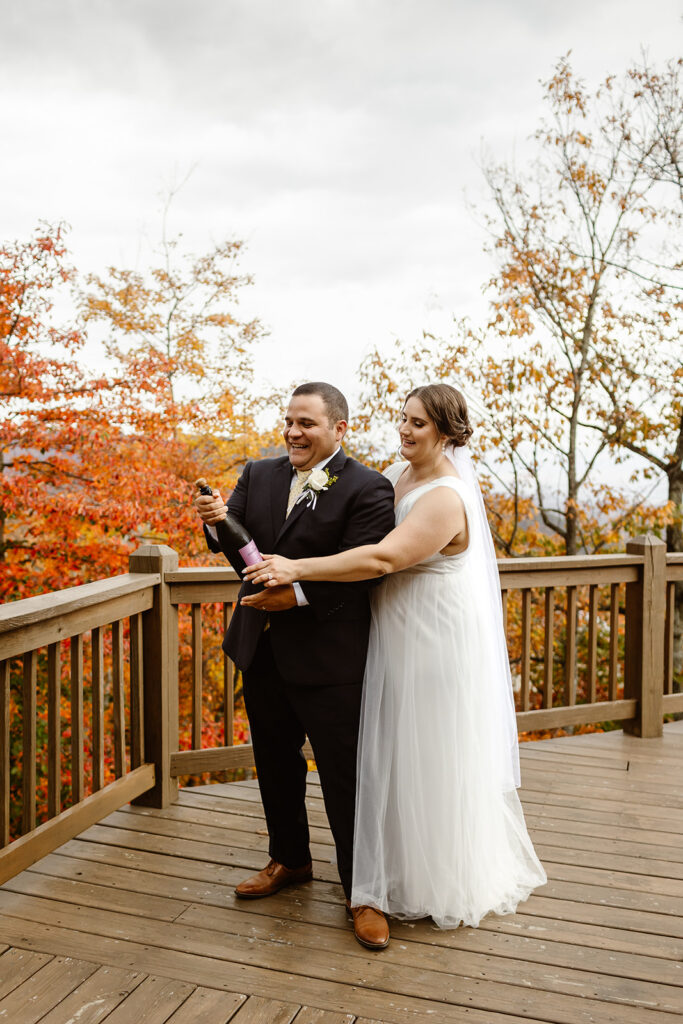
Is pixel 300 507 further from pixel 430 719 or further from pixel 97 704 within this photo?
pixel 97 704

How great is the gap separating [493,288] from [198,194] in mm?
8366

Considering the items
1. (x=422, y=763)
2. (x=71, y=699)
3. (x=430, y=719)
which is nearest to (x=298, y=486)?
(x=430, y=719)

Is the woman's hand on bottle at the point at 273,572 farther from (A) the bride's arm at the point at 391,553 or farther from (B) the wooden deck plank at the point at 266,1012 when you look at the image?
(B) the wooden deck plank at the point at 266,1012

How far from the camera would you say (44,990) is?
7.03 feet

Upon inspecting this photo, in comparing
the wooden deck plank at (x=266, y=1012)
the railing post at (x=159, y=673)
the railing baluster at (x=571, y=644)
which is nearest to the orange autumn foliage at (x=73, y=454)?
the railing post at (x=159, y=673)

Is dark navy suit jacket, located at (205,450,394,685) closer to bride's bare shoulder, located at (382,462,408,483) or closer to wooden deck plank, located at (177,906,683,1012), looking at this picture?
bride's bare shoulder, located at (382,462,408,483)

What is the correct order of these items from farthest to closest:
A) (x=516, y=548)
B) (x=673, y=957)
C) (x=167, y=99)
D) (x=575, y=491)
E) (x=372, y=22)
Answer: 1. (x=167, y=99)
2. (x=372, y=22)
3. (x=516, y=548)
4. (x=575, y=491)
5. (x=673, y=957)

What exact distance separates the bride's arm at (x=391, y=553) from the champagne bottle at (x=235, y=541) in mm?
61

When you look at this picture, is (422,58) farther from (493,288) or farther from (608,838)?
(608,838)

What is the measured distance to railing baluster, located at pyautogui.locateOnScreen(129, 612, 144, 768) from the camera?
3365mm

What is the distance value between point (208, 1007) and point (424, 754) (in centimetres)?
90

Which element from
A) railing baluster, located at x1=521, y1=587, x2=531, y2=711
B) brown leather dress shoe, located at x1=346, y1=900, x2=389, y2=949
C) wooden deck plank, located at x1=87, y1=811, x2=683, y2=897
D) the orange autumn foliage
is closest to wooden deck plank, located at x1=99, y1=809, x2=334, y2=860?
wooden deck plank, located at x1=87, y1=811, x2=683, y2=897

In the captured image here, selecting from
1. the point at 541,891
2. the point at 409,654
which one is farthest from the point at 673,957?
the point at 409,654

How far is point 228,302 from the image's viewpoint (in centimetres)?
1177
